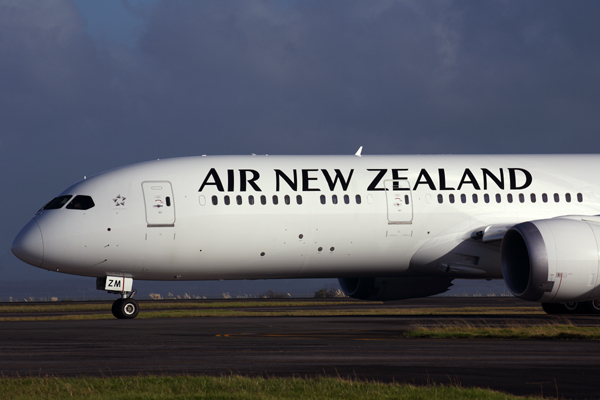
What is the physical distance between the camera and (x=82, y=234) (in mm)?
25953

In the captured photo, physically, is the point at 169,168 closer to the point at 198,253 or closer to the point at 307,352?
the point at 198,253

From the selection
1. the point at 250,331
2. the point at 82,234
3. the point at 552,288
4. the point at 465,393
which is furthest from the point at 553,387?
the point at 82,234

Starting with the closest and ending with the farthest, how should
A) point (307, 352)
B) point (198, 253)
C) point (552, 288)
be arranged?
point (307, 352)
point (552, 288)
point (198, 253)

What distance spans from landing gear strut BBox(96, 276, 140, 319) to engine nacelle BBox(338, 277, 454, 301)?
8767mm

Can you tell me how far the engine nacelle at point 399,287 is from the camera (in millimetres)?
31141

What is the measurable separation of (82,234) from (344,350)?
12407 mm

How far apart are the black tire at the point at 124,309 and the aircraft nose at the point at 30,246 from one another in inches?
105

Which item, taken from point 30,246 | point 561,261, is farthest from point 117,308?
point 561,261

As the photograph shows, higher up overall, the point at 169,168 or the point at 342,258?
the point at 169,168

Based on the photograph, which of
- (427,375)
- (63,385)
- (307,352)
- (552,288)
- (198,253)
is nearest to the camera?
(63,385)

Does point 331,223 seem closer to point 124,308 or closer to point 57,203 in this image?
point 124,308

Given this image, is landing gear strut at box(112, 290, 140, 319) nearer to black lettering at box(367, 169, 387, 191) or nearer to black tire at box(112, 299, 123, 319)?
black tire at box(112, 299, 123, 319)

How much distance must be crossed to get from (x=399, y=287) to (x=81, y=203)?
11878mm

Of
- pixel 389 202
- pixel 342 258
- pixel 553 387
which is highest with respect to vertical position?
pixel 389 202
